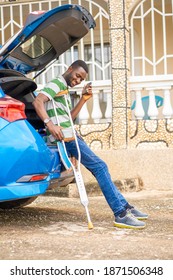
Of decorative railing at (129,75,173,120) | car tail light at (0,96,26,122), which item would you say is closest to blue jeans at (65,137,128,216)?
car tail light at (0,96,26,122)

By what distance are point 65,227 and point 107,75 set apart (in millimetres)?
6321

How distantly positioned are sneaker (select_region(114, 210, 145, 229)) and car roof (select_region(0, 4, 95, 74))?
1.69m

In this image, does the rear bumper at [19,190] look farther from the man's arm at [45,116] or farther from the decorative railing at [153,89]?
the decorative railing at [153,89]

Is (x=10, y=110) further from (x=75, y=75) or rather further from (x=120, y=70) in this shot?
(x=120, y=70)

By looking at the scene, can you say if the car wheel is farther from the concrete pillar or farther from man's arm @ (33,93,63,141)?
the concrete pillar

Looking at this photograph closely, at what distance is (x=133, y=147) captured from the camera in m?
7.89

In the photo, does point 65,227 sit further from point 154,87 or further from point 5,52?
point 154,87

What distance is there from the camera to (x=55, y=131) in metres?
4.60

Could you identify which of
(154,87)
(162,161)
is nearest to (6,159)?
(162,161)

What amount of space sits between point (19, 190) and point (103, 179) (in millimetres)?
857

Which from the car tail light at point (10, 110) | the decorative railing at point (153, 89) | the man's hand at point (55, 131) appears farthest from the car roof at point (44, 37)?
the decorative railing at point (153, 89)

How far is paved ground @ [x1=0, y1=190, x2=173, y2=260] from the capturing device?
3756 mm

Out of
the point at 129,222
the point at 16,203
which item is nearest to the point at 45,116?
the point at 129,222
